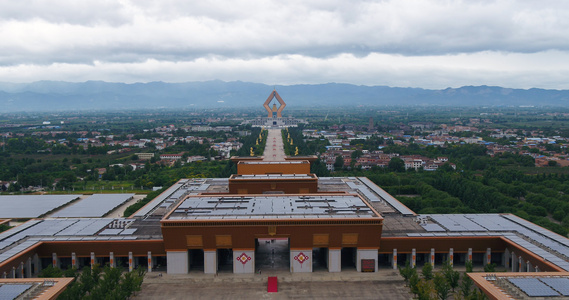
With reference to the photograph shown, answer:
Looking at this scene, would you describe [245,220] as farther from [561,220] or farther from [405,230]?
[561,220]

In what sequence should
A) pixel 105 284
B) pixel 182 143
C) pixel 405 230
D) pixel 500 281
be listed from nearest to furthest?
pixel 500 281 → pixel 105 284 → pixel 405 230 → pixel 182 143

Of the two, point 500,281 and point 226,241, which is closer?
point 500,281

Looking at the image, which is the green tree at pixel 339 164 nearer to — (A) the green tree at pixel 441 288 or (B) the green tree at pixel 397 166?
(B) the green tree at pixel 397 166

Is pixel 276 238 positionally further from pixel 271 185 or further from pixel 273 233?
pixel 271 185

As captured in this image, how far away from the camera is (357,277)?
21031mm

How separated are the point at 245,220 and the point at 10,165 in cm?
4529

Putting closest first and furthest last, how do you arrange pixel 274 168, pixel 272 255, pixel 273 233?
pixel 273 233, pixel 272 255, pixel 274 168

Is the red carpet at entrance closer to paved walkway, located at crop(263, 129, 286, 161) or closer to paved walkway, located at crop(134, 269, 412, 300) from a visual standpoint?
A: paved walkway, located at crop(134, 269, 412, 300)

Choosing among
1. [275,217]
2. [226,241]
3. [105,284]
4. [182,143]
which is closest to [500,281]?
[275,217]

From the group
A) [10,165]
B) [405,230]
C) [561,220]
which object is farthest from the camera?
[10,165]

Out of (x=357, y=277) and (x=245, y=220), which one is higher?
(x=245, y=220)

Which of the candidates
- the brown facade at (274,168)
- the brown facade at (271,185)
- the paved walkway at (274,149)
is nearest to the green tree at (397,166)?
the paved walkway at (274,149)

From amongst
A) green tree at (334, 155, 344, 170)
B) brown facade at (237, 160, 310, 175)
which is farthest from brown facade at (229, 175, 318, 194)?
green tree at (334, 155, 344, 170)

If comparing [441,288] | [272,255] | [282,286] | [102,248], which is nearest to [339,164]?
[272,255]
